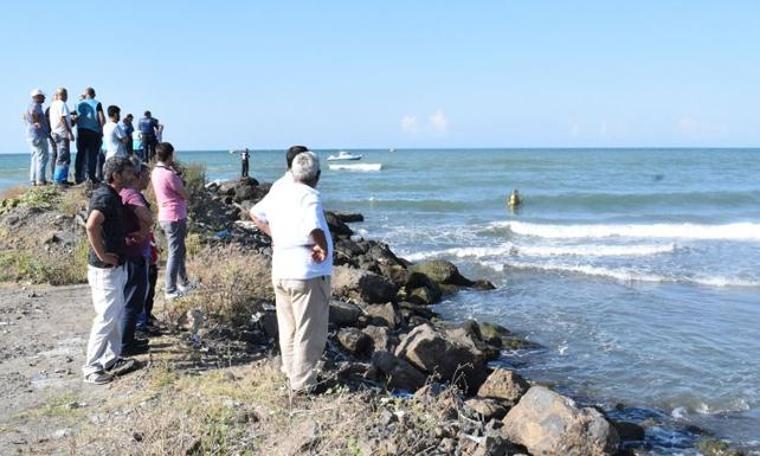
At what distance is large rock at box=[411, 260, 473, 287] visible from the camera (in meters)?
15.2

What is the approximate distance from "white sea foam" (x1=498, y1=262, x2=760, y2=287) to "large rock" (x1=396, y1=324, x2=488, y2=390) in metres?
9.28

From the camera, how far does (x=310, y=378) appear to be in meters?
5.46

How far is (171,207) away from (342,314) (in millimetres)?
2638

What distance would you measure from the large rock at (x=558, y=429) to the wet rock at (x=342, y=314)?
9.88ft

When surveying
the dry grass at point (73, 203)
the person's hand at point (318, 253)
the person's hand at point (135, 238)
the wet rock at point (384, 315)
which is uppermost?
the person's hand at point (318, 253)

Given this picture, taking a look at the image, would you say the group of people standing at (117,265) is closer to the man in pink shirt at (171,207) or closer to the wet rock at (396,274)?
the man in pink shirt at (171,207)

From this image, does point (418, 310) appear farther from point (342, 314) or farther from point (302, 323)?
point (302, 323)

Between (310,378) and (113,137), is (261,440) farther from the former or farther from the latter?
(113,137)

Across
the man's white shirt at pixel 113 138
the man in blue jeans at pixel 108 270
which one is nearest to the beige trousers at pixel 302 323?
the man in blue jeans at pixel 108 270

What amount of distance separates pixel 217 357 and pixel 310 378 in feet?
5.10

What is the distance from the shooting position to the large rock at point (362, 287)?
38.2ft

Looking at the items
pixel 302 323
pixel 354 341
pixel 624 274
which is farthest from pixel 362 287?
pixel 624 274

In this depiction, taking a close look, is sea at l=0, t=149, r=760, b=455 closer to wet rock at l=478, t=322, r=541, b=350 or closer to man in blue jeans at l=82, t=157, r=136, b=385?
wet rock at l=478, t=322, r=541, b=350

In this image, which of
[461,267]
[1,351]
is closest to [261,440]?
[1,351]
